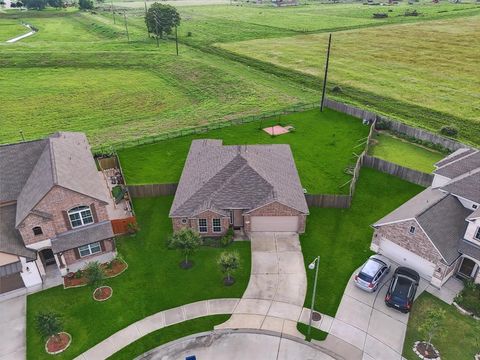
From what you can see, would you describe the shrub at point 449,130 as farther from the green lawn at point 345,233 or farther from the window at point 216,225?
the window at point 216,225

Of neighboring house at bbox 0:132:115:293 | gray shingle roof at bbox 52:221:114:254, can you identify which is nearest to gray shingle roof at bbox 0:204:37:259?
neighboring house at bbox 0:132:115:293

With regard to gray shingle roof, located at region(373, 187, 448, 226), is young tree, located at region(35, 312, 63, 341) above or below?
below

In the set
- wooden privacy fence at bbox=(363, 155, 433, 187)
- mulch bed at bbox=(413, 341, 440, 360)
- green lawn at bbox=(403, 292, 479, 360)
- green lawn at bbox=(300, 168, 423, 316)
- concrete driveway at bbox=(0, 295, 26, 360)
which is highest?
wooden privacy fence at bbox=(363, 155, 433, 187)

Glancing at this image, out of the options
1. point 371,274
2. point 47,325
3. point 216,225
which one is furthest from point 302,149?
point 47,325

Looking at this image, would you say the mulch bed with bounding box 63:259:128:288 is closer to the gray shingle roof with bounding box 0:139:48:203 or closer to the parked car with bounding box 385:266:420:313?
the gray shingle roof with bounding box 0:139:48:203

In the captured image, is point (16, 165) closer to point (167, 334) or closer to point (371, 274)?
point (167, 334)

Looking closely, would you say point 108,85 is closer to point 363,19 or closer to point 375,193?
point 375,193

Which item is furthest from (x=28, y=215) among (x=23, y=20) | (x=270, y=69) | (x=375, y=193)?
(x=23, y=20)
